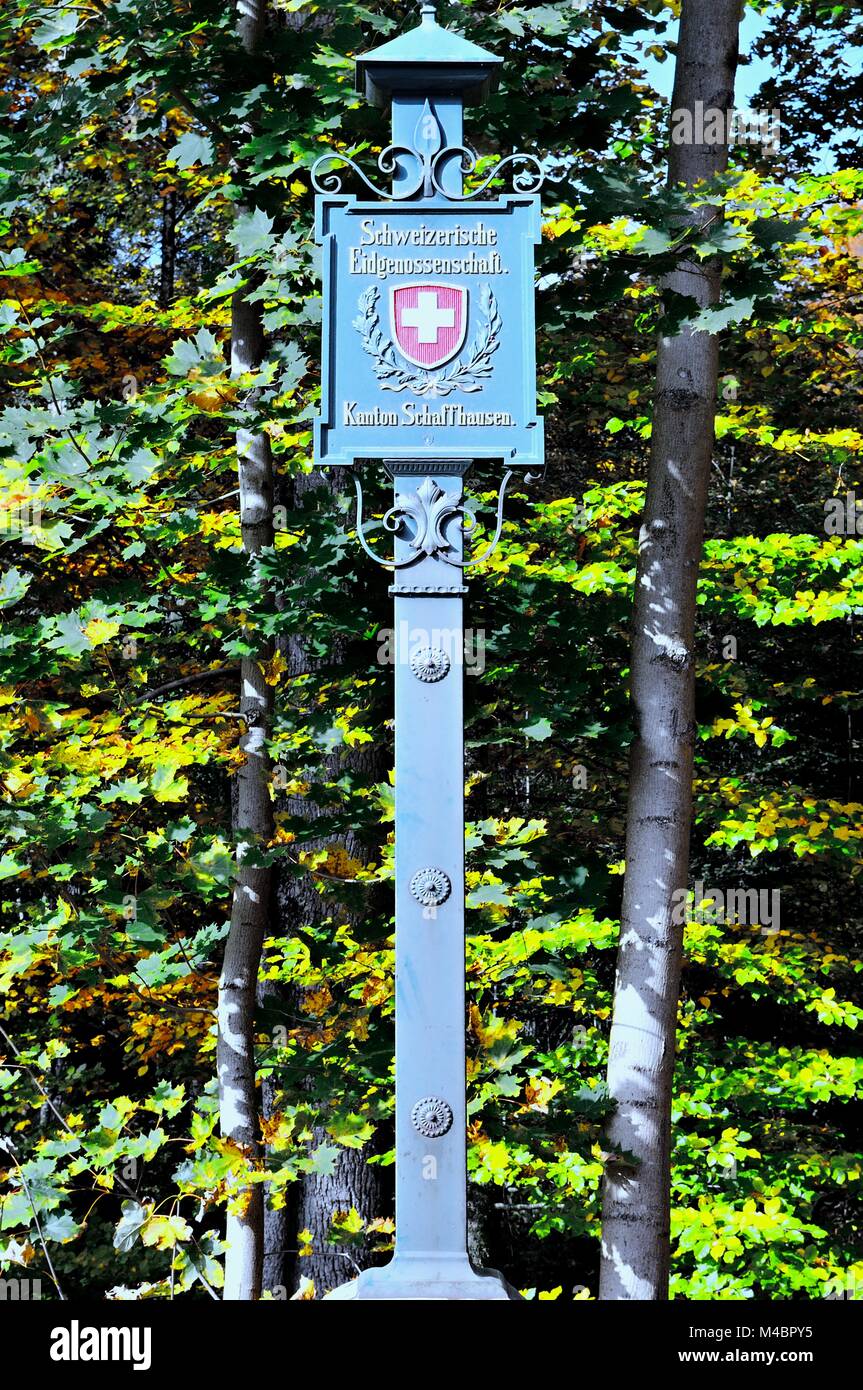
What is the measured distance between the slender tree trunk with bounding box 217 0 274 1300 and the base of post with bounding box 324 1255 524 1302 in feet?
Result: 7.24

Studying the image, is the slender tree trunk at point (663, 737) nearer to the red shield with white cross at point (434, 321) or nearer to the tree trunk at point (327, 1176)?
the tree trunk at point (327, 1176)

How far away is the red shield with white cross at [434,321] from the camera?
3518 mm

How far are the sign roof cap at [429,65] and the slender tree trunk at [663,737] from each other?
1776mm

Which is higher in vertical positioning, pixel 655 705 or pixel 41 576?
pixel 41 576

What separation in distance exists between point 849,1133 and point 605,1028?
87.6 inches

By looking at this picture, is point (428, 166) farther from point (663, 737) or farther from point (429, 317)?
point (663, 737)

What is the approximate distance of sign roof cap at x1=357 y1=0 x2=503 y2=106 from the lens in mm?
3613

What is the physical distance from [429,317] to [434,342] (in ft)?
0.21

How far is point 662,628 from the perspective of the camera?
210 inches

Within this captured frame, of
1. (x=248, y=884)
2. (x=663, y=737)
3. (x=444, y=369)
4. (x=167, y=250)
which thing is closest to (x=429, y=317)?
(x=444, y=369)

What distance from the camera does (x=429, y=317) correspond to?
3523 millimetres

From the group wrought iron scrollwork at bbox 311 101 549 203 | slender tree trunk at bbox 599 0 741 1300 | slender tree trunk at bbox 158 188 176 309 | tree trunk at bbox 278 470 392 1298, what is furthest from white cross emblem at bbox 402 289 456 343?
slender tree trunk at bbox 158 188 176 309
